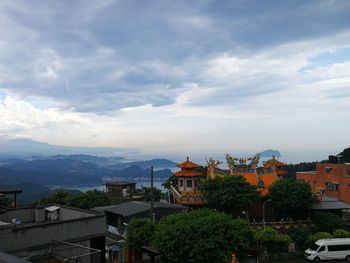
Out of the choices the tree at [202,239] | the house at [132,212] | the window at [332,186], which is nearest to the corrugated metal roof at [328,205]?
the window at [332,186]

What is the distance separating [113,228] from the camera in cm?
4184

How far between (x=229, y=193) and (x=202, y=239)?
2293cm

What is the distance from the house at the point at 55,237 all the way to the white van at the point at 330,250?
2428cm

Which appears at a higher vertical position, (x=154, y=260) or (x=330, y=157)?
(x=330, y=157)

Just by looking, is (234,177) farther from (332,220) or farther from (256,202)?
(332,220)

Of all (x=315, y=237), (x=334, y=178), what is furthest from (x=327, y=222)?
(x=334, y=178)

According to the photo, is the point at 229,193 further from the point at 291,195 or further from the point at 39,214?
the point at 39,214

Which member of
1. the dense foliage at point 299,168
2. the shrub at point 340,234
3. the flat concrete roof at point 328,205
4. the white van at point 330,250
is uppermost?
the dense foliage at point 299,168

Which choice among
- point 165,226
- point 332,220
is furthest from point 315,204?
point 165,226

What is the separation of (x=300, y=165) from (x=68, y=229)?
10769cm

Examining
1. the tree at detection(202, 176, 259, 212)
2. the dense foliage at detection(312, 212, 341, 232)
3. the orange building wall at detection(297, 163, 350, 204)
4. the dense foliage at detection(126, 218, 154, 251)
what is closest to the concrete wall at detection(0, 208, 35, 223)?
the dense foliage at detection(126, 218, 154, 251)

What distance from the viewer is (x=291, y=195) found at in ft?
159

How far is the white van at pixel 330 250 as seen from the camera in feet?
128

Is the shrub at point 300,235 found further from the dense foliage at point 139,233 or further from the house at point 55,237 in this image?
the house at point 55,237
